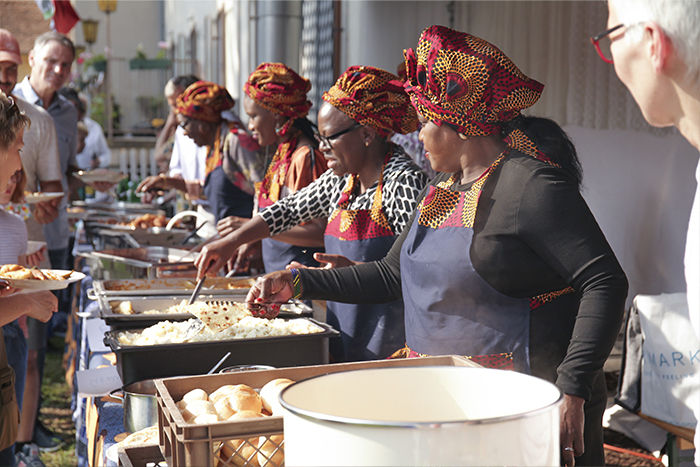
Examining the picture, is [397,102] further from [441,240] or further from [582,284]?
[582,284]

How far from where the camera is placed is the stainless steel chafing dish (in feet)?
8.55

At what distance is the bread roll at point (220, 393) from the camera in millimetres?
987

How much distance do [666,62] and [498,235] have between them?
0.60 metres

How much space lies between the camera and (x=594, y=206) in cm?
346

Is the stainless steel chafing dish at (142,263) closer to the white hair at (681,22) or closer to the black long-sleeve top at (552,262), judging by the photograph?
the black long-sleeve top at (552,262)

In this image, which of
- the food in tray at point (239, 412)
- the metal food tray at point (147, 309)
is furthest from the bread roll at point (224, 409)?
the metal food tray at point (147, 309)

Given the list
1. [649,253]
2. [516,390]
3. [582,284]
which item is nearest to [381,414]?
[516,390]

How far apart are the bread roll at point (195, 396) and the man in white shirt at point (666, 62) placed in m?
0.63

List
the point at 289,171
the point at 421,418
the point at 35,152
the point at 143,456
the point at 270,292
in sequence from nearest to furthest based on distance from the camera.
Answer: the point at 421,418 < the point at 143,456 < the point at 270,292 < the point at 289,171 < the point at 35,152

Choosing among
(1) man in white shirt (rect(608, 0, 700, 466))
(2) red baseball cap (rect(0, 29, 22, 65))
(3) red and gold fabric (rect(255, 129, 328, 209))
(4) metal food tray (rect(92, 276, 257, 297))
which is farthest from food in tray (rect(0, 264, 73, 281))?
(2) red baseball cap (rect(0, 29, 22, 65))

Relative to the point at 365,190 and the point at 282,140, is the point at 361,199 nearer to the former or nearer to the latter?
the point at 365,190

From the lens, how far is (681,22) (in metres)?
0.66

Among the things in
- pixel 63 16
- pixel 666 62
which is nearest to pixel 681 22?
pixel 666 62

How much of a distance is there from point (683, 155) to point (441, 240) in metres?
1.90
